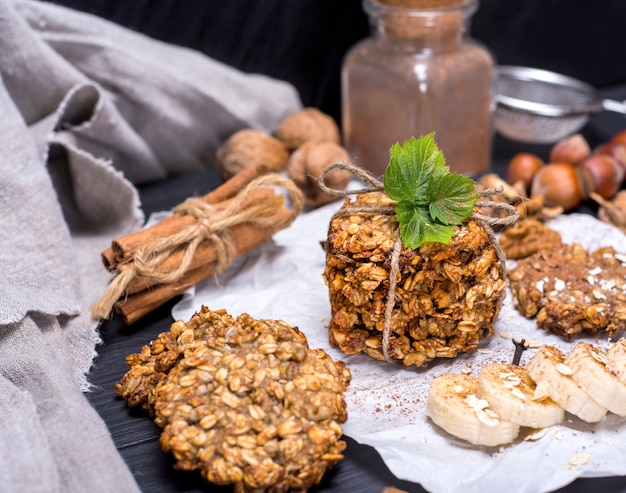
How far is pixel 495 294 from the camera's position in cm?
154

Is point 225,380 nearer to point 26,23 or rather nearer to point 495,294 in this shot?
point 495,294

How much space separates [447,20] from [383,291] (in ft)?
3.31

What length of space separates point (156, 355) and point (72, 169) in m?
0.80

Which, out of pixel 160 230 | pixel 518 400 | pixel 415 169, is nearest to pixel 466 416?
pixel 518 400

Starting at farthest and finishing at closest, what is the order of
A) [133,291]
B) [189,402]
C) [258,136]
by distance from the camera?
[258,136] < [133,291] < [189,402]

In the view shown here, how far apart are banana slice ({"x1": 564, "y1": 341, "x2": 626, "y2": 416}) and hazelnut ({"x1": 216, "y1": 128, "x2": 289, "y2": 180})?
1211mm

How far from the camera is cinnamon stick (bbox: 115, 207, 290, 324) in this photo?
1742 millimetres

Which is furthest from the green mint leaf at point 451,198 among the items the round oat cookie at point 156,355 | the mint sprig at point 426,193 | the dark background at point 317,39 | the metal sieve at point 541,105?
the metal sieve at point 541,105

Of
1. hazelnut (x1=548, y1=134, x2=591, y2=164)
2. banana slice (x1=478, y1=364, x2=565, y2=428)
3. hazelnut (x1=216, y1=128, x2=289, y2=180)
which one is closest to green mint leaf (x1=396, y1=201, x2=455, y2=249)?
banana slice (x1=478, y1=364, x2=565, y2=428)

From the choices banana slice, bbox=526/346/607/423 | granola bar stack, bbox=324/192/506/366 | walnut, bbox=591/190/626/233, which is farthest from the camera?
walnut, bbox=591/190/626/233

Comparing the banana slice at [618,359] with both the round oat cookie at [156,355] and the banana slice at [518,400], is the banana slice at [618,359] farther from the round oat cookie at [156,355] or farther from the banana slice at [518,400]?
the round oat cookie at [156,355]

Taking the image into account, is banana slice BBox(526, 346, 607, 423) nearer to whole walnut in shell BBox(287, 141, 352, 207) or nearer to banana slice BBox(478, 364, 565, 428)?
banana slice BBox(478, 364, 565, 428)

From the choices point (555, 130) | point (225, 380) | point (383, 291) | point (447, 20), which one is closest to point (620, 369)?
point (383, 291)

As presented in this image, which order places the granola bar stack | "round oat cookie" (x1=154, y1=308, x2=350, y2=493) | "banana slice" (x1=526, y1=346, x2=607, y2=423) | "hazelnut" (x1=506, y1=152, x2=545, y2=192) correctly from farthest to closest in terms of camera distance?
1. "hazelnut" (x1=506, y1=152, x2=545, y2=192)
2. the granola bar stack
3. "banana slice" (x1=526, y1=346, x2=607, y2=423)
4. "round oat cookie" (x1=154, y1=308, x2=350, y2=493)
